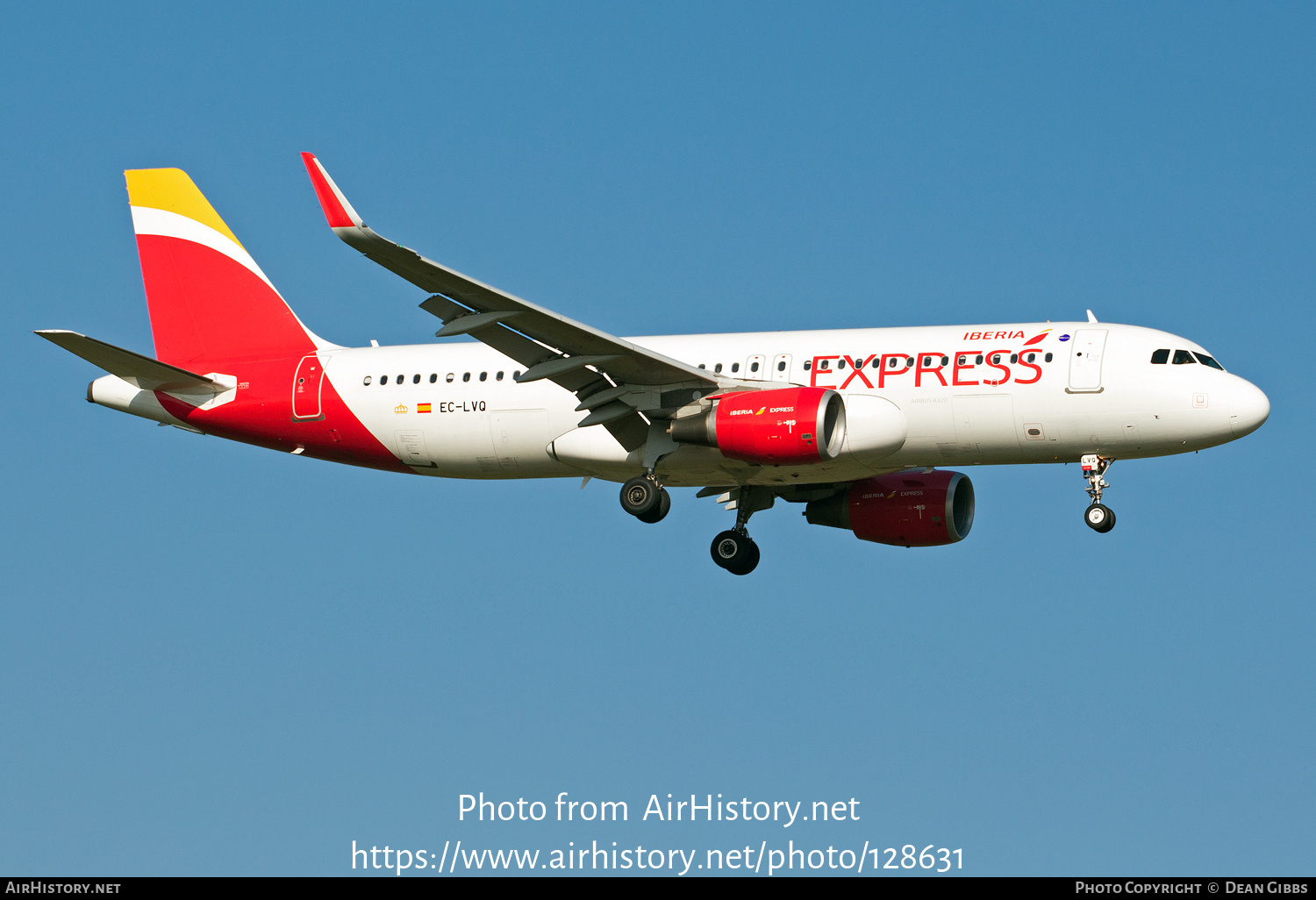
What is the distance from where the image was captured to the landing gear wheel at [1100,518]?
3462cm

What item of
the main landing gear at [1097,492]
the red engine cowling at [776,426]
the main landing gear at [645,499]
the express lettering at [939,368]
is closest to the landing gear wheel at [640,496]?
the main landing gear at [645,499]

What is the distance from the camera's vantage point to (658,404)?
3578 cm

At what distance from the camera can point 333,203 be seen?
97.0 ft

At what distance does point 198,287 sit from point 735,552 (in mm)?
14692

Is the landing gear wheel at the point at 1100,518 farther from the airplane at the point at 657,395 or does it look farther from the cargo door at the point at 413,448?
the cargo door at the point at 413,448

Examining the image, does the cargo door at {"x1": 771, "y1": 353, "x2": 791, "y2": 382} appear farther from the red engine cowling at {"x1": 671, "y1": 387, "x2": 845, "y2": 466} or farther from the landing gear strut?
the landing gear strut

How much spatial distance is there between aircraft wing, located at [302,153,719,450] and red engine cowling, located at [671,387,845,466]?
4.04 feet

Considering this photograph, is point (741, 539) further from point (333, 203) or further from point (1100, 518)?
point (333, 203)

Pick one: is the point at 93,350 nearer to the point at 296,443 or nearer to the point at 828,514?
the point at 296,443

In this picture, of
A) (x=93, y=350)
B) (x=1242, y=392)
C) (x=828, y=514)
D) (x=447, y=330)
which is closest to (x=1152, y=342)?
(x=1242, y=392)

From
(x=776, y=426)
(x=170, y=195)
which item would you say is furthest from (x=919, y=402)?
(x=170, y=195)

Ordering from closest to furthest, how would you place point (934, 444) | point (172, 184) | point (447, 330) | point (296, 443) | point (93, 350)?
1. point (447, 330)
2. point (934, 444)
3. point (93, 350)
4. point (296, 443)
5. point (172, 184)

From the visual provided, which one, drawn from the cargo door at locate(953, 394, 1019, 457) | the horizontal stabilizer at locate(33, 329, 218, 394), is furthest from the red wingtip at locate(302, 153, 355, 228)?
the cargo door at locate(953, 394, 1019, 457)

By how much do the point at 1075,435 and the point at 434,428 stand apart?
1401cm
